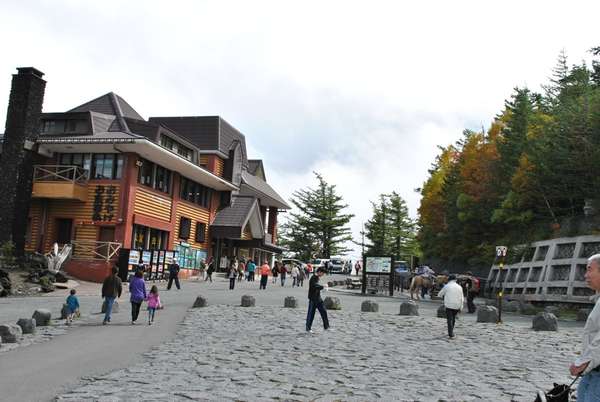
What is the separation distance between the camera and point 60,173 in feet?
111

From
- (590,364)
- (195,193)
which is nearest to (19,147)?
(195,193)

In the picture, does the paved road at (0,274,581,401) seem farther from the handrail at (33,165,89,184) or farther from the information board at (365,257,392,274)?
the handrail at (33,165,89,184)

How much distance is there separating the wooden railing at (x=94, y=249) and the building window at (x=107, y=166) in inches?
164

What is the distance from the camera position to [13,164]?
30281 mm

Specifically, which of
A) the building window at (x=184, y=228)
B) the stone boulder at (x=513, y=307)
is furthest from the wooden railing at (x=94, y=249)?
the stone boulder at (x=513, y=307)

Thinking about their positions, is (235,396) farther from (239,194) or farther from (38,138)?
(239,194)

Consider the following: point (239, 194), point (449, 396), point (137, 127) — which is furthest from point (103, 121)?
point (449, 396)

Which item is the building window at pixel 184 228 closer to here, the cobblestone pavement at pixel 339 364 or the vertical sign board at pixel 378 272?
the vertical sign board at pixel 378 272

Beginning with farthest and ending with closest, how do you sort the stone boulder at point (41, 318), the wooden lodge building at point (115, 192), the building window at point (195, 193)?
1. the building window at point (195, 193)
2. the wooden lodge building at point (115, 192)
3. the stone boulder at point (41, 318)

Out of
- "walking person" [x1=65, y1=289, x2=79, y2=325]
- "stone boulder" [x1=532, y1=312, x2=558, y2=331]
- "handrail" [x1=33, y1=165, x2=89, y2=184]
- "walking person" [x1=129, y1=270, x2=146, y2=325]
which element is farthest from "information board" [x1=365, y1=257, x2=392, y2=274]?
"walking person" [x1=65, y1=289, x2=79, y2=325]

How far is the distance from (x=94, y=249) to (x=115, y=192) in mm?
3638

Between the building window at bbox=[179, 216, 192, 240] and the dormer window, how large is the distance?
4.76 m

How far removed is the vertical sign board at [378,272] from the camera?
30.8m

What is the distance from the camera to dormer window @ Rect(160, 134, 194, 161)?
3638cm
